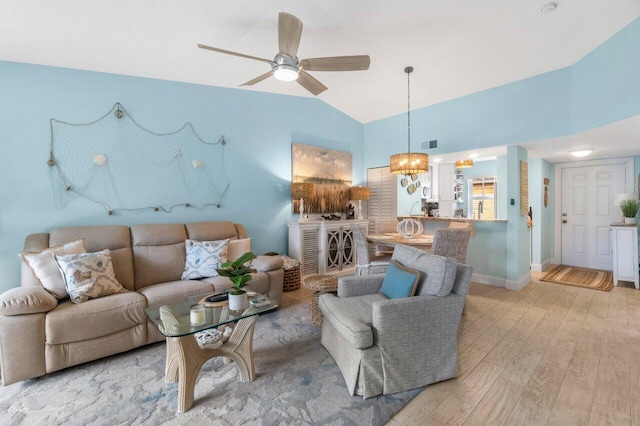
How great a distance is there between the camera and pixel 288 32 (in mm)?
2068

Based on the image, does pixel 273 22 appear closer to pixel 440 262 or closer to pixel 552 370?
pixel 440 262

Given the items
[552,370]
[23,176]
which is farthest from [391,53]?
[23,176]

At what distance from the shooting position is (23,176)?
2627 millimetres

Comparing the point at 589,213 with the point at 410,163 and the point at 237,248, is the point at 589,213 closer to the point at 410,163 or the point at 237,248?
the point at 410,163

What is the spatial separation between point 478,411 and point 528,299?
2.54 meters

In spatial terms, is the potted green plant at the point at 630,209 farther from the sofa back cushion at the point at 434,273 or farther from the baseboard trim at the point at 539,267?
the sofa back cushion at the point at 434,273

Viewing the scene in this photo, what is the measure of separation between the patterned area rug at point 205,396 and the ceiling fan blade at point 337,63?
2392 mm

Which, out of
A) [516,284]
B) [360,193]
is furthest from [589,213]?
[360,193]

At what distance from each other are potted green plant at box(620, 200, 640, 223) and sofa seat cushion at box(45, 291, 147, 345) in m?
6.25

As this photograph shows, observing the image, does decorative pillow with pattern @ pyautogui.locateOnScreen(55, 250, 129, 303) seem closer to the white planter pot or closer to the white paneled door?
the white planter pot

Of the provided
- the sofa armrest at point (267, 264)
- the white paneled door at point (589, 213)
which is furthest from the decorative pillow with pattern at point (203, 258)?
the white paneled door at point (589, 213)

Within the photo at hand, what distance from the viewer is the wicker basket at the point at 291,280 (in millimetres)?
3926

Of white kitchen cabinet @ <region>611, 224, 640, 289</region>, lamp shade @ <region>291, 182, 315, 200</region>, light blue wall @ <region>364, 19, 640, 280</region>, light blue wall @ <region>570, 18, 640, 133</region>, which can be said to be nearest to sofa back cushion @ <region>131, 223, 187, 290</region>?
lamp shade @ <region>291, 182, 315, 200</region>

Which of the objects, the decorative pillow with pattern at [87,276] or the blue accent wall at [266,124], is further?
the blue accent wall at [266,124]
